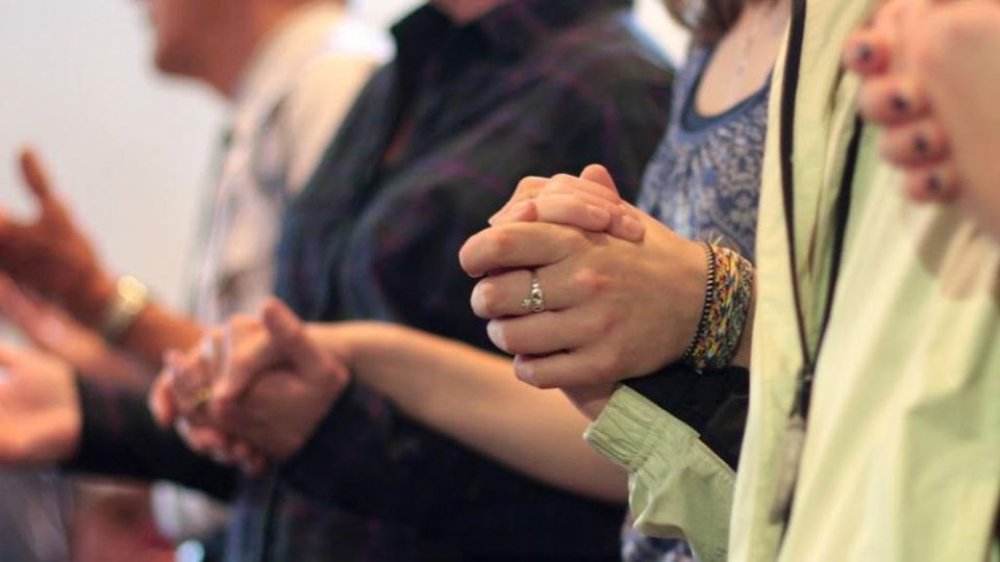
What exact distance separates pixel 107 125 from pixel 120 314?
4.12 feet

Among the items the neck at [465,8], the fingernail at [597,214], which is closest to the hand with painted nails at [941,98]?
the fingernail at [597,214]

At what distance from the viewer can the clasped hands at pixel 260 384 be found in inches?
35.6

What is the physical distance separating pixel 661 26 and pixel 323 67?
334mm

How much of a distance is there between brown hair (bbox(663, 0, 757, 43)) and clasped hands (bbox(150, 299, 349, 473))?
0.30 meters

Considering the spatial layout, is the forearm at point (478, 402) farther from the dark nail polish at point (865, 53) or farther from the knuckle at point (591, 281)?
the dark nail polish at point (865, 53)

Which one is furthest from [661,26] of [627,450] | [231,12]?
[627,450]

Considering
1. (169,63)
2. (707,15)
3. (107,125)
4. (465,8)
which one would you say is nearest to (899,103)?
(707,15)

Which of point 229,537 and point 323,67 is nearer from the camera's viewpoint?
point 229,537

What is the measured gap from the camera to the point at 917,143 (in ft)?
1.28

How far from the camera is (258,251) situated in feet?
4.11

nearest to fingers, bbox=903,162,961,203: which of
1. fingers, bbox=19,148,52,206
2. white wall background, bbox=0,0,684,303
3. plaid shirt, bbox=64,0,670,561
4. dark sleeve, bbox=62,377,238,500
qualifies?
plaid shirt, bbox=64,0,670,561

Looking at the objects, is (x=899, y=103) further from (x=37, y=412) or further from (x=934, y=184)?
(x=37, y=412)

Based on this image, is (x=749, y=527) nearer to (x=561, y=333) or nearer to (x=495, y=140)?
(x=561, y=333)

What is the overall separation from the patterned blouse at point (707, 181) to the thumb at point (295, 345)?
0.25 metres
